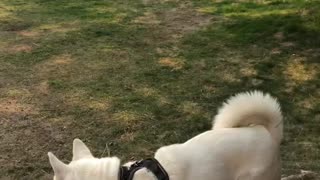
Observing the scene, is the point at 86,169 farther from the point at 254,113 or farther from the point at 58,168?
the point at 254,113

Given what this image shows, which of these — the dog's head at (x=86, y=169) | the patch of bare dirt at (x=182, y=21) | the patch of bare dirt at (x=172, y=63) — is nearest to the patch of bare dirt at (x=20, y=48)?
the patch of bare dirt at (x=172, y=63)

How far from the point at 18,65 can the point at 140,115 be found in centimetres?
198

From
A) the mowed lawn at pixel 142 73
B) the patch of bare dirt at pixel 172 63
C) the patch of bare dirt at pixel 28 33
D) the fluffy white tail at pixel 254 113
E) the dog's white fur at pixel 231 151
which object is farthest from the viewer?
the patch of bare dirt at pixel 28 33

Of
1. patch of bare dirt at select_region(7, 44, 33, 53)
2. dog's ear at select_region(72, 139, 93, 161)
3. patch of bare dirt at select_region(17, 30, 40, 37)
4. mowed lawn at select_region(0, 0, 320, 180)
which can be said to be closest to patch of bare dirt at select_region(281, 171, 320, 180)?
mowed lawn at select_region(0, 0, 320, 180)

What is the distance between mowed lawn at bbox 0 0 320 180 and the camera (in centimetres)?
439

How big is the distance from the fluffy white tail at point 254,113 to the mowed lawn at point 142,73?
851 millimetres

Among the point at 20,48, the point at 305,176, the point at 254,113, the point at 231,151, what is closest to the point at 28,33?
the point at 20,48

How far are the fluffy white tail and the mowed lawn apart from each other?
33.5 inches

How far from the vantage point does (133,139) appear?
14.4 feet

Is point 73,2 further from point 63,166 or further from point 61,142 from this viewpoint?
point 63,166

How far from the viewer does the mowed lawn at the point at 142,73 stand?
Result: 4.39 meters

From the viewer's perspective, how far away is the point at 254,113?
10.4 ft

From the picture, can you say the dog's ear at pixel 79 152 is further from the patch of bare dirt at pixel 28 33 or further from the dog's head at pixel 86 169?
the patch of bare dirt at pixel 28 33

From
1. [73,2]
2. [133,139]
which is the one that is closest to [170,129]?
[133,139]
